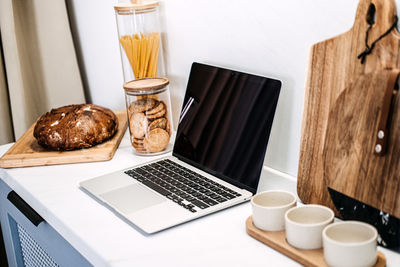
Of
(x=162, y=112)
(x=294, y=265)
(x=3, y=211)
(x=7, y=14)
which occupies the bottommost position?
(x=3, y=211)

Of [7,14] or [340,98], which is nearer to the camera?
[340,98]

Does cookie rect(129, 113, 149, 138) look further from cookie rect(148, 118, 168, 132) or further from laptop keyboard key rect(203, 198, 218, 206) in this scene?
laptop keyboard key rect(203, 198, 218, 206)

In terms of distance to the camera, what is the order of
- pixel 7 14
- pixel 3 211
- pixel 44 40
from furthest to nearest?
1. pixel 44 40
2. pixel 7 14
3. pixel 3 211

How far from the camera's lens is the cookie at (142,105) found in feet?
4.16

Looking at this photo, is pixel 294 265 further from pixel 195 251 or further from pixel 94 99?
pixel 94 99

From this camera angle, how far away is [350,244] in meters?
0.70

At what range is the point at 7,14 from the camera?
1.64 metres

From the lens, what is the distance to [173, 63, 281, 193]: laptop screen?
1.03 meters

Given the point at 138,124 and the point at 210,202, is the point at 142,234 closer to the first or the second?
the point at 210,202


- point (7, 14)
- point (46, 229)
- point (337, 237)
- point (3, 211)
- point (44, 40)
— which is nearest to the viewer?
point (337, 237)

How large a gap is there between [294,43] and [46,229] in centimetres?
69

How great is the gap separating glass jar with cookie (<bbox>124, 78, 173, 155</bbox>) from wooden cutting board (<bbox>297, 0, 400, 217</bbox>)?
45 centimetres

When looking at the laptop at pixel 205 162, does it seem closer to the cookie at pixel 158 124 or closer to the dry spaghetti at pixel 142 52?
the cookie at pixel 158 124

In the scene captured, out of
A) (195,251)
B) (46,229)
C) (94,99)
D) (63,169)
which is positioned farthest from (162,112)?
(94,99)
